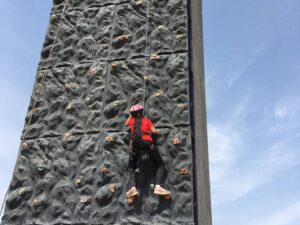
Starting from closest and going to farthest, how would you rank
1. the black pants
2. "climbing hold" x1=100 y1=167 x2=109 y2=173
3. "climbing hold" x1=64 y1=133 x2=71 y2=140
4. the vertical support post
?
1. the black pants
2. "climbing hold" x1=100 y1=167 x2=109 y2=173
3. the vertical support post
4. "climbing hold" x1=64 y1=133 x2=71 y2=140

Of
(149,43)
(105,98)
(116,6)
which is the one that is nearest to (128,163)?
(105,98)

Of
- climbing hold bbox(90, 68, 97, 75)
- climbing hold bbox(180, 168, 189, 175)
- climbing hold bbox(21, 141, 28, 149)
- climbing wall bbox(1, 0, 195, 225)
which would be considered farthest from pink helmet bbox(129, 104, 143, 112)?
climbing hold bbox(21, 141, 28, 149)

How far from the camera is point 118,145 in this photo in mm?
4840

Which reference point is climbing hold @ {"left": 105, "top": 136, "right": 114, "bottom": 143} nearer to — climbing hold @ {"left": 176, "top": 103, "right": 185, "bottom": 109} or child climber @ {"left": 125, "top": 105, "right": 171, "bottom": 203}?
child climber @ {"left": 125, "top": 105, "right": 171, "bottom": 203}

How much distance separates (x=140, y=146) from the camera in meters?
4.43

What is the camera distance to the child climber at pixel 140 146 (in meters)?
4.36

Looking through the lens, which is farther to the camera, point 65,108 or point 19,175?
point 65,108

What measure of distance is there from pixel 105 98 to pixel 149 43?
1.08 m

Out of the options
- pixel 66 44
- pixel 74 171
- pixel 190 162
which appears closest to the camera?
pixel 190 162

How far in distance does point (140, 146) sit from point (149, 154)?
15 cm

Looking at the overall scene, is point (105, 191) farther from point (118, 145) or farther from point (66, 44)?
point (66, 44)

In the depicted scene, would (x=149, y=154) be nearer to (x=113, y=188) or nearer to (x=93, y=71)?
(x=113, y=188)

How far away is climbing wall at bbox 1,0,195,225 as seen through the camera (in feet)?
14.7

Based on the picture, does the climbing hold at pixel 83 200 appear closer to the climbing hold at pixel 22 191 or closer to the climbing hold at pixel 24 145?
the climbing hold at pixel 22 191
